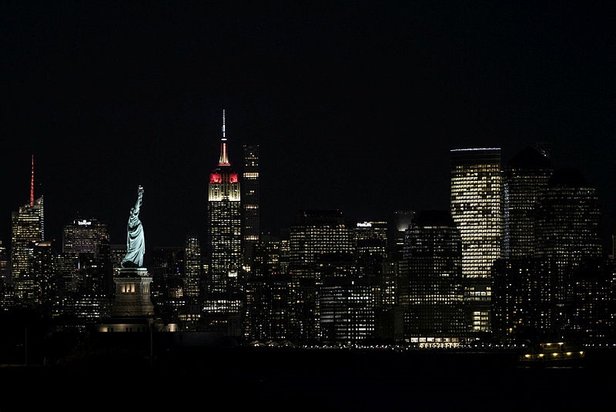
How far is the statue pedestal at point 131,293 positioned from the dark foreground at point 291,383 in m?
4.34

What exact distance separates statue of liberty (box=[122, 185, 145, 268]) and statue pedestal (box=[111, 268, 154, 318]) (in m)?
0.62

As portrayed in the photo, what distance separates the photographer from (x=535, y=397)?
389ft

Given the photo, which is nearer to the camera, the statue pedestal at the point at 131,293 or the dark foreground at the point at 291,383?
the dark foreground at the point at 291,383

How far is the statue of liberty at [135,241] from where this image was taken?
134000 millimetres

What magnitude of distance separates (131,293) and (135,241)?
3655mm

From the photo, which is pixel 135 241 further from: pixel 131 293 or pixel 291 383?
pixel 291 383

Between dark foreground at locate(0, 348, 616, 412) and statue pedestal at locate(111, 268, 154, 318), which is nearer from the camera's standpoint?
dark foreground at locate(0, 348, 616, 412)

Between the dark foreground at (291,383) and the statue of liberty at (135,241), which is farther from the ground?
the statue of liberty at (135,241)

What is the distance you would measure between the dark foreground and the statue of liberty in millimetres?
7050

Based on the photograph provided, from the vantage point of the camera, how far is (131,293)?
136 metres

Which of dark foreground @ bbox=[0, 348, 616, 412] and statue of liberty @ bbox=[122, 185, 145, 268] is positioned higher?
statue of liberty @ bbox=[122, 185, 145, 268]

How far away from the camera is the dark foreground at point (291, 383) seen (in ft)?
249

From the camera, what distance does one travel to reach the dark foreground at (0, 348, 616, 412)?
75938 millimetres

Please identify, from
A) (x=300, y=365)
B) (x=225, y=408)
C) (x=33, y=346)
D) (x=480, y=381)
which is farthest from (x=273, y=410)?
(x=300, y=365)
